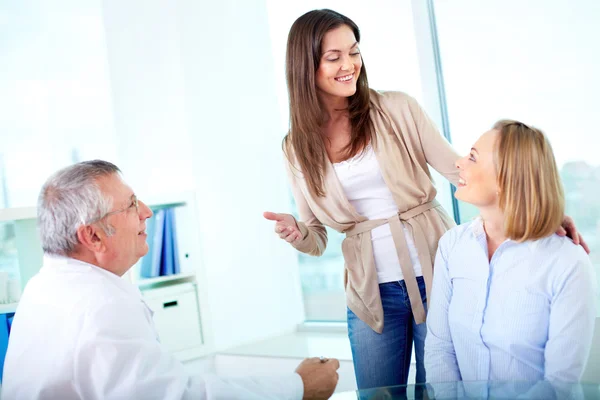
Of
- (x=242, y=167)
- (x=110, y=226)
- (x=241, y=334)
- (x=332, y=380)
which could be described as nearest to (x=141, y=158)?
(x=242, y=167)

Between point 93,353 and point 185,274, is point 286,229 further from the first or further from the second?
point 185,274

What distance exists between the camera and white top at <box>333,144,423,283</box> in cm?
221

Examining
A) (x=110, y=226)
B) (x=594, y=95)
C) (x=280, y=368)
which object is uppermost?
(x=594, y=95)

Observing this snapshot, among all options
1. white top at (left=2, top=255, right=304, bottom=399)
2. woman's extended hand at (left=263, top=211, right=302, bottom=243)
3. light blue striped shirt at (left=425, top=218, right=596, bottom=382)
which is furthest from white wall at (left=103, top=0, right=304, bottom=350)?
white top at (left=2, top=255, right=304, bottom=399)

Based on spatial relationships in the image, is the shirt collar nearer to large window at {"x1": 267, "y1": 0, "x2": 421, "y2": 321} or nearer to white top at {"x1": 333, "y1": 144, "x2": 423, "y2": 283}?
white top at {"x1": 333, "y1": 144, "x2": 423, "y2": 283}

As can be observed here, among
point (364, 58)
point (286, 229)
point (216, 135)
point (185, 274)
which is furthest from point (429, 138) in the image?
point (216, 135)

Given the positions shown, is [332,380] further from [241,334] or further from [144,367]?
[241,334]

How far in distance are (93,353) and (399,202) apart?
3.68 ft

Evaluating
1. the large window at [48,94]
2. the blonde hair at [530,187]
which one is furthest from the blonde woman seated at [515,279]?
the large window at [48,94]

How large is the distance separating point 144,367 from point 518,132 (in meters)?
1.08

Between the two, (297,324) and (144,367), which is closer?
(144,367)

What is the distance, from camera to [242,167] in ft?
13.8

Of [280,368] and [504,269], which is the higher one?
[504,269]

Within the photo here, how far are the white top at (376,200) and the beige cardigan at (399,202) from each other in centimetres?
3
